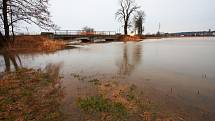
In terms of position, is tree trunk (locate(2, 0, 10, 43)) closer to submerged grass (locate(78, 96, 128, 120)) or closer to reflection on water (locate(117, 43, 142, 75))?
reflection on water (locate(117, 43, 142, 75))

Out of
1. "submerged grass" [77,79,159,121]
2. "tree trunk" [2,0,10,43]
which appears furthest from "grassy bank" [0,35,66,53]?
"submerged grass" [77,79,159,121]

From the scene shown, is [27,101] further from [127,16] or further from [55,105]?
[127,16]

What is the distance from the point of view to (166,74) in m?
10.1

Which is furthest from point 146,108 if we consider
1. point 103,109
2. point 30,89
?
point 30,89

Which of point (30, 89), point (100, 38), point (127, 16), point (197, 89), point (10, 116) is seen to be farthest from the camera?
point (127, 16)

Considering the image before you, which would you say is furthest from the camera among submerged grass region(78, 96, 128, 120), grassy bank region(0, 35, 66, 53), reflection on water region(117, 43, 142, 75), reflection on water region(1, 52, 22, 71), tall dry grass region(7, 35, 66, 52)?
tall dry grass region(7, 35, 66, 52)

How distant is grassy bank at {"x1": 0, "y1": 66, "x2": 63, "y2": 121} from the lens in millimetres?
4992

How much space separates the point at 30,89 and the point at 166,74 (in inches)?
241

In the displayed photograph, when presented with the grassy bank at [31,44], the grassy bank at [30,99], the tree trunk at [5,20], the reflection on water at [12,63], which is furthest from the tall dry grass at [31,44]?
the grassy bank at [30,99]

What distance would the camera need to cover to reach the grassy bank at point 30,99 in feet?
16.4

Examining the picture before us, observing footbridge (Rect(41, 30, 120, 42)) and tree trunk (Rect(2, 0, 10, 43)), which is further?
footbridge (Rect(41, 30, 120, 42))

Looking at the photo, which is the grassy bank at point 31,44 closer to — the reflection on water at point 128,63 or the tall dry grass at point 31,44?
the tall dry grass at point 31,44

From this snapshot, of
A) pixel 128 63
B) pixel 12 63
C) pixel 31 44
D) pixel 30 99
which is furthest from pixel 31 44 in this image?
pixel 30 99

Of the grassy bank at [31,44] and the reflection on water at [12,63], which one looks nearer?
the reflection on water at [12,63]
